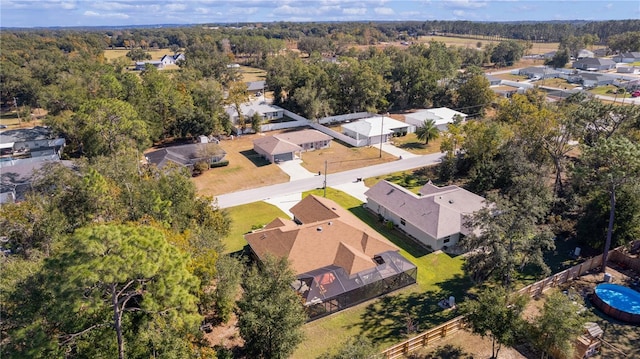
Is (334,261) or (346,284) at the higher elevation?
(334,261)

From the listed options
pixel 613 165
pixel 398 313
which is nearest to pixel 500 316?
pixel 398 313

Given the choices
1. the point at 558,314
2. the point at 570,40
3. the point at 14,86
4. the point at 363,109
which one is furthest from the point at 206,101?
the point at 570,40

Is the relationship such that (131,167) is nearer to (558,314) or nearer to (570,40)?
(558,314)

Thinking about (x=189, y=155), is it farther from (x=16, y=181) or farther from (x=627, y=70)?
(x=627, y=70)

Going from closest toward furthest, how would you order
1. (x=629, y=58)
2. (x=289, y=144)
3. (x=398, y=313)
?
(x=398, y=313) → (x=289, y=144) → (x=629, y=58)

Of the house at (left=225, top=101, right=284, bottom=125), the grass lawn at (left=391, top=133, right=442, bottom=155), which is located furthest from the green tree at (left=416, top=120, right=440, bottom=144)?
the house at (left=225, top=101, right=284, bottom=125)

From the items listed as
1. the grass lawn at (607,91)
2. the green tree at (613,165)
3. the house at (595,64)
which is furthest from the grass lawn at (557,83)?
the green tree at (613,165)
